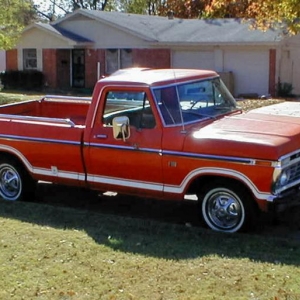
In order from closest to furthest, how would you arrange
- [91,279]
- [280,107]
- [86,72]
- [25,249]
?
[91,279] < [25,249] < [280,107] < [86,72]

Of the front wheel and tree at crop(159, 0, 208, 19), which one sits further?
tree at crop(159, 0, 208, 19)

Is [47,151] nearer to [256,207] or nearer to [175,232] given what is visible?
[175,232]

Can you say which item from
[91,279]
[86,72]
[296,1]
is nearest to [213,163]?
[91,279]

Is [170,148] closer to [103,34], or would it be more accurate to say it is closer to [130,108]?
[130,108]

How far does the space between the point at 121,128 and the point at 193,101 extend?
104 centimetres

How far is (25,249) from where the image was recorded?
22.0 feet

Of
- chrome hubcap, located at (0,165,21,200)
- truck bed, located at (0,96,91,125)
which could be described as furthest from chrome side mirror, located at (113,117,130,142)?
truck bed, located at (0,96,91,125)

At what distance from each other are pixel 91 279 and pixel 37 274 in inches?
20.6

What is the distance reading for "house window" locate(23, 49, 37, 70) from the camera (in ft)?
114

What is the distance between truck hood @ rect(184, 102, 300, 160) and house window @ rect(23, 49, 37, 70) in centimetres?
2798

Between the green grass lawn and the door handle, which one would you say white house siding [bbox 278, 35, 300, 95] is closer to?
the door handle

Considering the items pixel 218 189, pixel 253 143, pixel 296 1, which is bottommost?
pixel 218 189

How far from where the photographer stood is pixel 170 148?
25.0 feet

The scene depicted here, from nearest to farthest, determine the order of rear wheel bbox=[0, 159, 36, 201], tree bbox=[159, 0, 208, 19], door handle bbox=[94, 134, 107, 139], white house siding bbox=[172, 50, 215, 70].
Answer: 1. door handle bbox=[94, 134, 107, 139]
2. rear wheel bbox=[0, 159, 36, 201]
3. white house siding bbox=[172, 50, 215, 70]
4. tree bbox=[159, 0, 208, 19]
